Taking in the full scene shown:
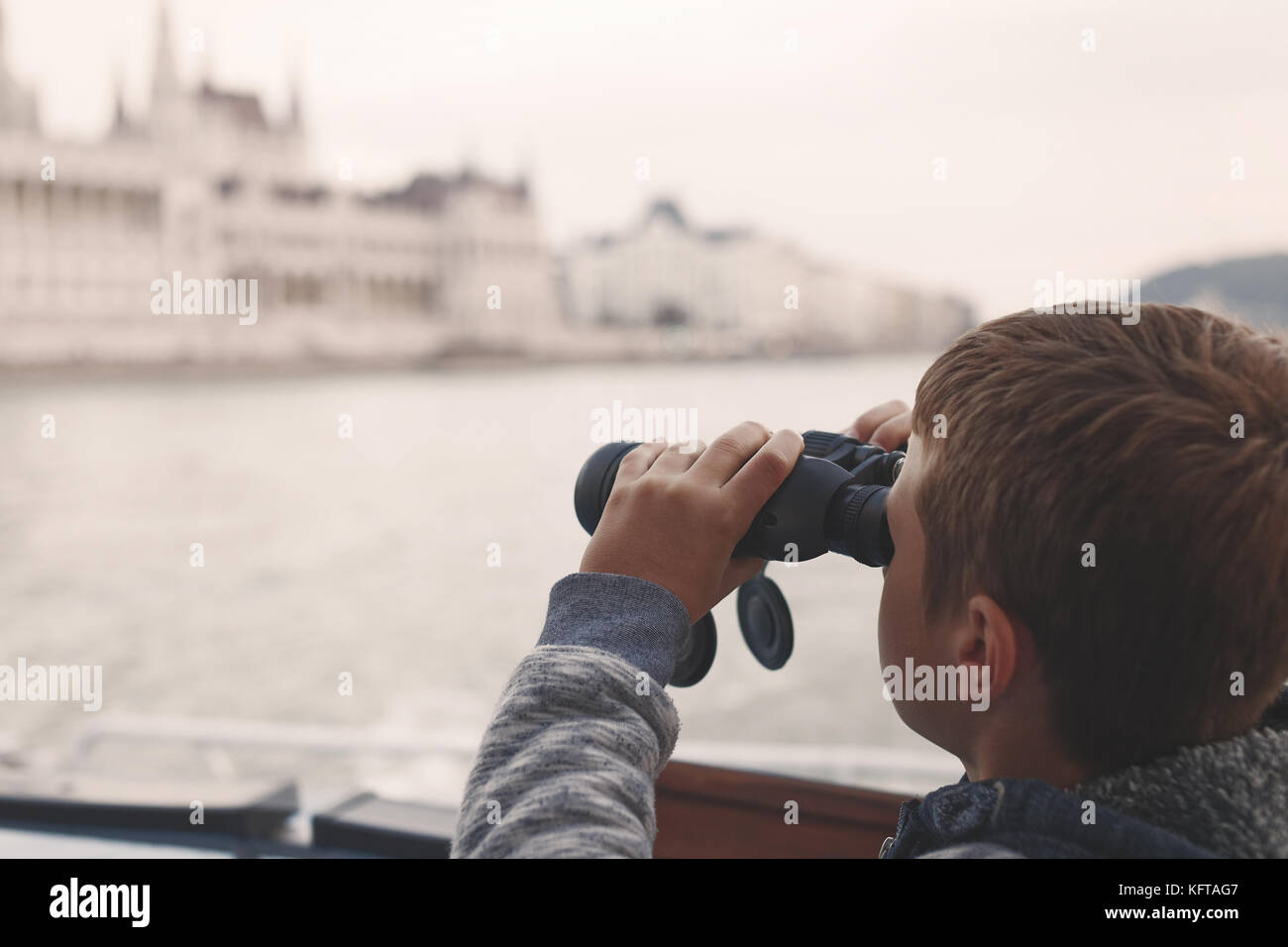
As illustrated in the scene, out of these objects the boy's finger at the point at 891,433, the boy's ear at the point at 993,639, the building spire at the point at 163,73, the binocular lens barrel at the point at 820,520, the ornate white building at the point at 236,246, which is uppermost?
the building spire at the point at 163,73

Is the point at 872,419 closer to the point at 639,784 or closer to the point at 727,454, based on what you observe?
the point at 727,454

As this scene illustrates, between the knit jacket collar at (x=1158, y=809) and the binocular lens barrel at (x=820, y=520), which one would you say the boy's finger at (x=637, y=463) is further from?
the knit jacket collar at (x=1158, y=809)

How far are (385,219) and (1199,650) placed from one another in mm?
31694

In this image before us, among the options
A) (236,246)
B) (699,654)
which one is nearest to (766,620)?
(699,654)

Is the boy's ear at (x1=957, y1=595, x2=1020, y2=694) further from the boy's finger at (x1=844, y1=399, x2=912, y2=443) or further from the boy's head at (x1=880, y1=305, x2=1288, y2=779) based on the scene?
the boy's finger at (x1=844, y1=399, x2=912, y2=443)

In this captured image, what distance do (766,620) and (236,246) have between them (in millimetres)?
30324

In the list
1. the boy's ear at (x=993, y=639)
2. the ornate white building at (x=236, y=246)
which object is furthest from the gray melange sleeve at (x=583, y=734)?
the ornate white building at (x=236, y=246)

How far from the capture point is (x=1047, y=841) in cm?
38

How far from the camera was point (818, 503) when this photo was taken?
0.48m

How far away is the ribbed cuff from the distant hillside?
0.73 ft

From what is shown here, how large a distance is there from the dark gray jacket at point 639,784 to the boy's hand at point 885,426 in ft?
0.81

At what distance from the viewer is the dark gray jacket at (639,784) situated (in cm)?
38

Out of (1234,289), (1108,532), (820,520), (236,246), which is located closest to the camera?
(1108,532)
